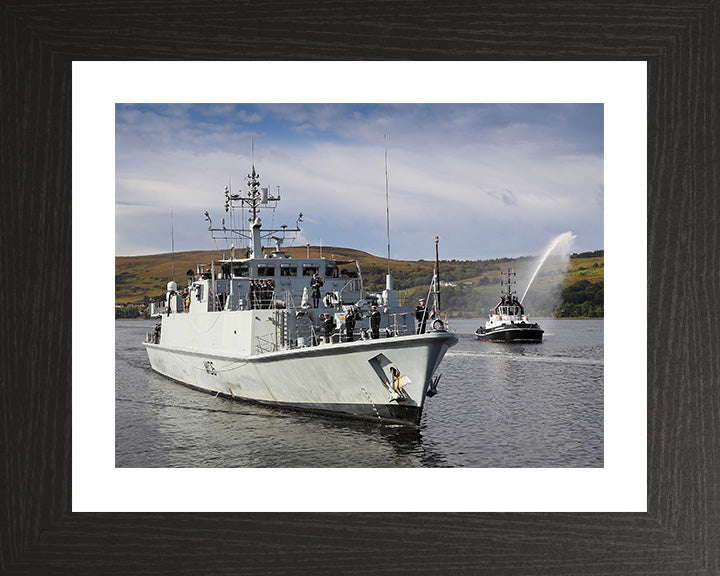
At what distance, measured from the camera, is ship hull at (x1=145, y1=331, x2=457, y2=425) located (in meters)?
9.71

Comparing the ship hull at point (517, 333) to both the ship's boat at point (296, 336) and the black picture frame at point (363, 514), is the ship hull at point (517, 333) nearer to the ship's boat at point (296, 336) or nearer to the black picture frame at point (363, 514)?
the ship's boat at point (296, 336)

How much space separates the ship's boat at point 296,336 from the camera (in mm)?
9891

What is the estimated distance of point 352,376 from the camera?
1026 centimetres

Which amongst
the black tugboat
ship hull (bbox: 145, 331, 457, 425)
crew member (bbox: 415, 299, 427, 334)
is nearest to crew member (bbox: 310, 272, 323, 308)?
ship hull (bbox: 145, 331, 457, 425)

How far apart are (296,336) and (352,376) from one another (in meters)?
1.79

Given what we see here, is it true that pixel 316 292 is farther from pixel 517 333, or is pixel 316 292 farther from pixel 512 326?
pixel 517 333

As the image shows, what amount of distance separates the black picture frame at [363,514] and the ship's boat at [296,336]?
3206mm

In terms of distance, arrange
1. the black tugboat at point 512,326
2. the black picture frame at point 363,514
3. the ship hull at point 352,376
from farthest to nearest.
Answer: the black tugboat at point 512,326
the ship hull at point 352,376
the black picture frame at point 363,514

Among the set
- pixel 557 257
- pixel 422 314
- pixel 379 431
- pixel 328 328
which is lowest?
pixel 379 431

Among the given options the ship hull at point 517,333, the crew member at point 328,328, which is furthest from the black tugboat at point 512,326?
the crew member at point 328,328

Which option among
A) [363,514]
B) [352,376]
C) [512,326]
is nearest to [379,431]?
[352,376]

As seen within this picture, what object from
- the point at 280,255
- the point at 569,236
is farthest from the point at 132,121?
the point at 569,236

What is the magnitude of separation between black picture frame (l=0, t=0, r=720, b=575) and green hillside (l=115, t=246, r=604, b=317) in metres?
3.99

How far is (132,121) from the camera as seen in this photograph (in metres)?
10.9
